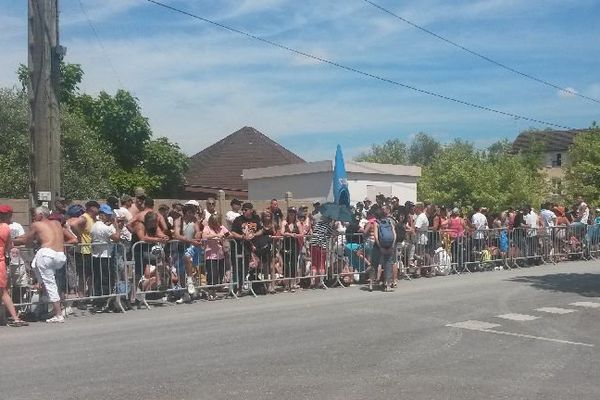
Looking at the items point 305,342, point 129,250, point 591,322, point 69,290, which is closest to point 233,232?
point 129,250

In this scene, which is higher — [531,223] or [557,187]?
[557,187]

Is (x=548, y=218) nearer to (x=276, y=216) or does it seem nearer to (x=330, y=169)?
(x=330, y=169)

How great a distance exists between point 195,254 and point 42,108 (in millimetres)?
3613

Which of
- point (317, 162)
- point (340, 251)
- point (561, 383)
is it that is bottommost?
point (561, 383)

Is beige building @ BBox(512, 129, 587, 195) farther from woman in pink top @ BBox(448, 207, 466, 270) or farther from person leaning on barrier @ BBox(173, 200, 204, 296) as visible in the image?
person leaning on barrier @ BBox(173, 200, 204, 296)

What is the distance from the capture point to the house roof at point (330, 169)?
2666cm

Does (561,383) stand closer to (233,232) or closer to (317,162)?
(233,232)

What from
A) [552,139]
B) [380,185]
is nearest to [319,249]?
[380,185]

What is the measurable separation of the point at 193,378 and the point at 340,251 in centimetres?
850

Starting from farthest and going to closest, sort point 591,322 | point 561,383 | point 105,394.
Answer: point 591,322
point 561,383
point 105,394

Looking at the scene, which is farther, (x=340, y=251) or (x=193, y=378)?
(x=340, y=251)

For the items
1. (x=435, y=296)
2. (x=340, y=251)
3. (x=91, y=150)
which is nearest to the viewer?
(x=435, y=296)

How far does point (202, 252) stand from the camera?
12828 millimetres

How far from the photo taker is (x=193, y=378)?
691 cm
